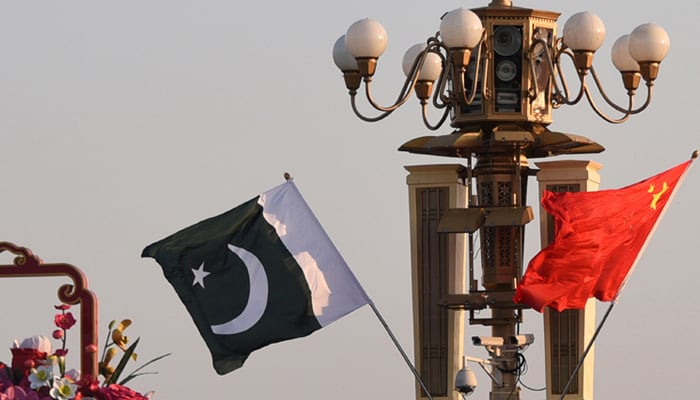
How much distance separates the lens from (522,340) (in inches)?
779

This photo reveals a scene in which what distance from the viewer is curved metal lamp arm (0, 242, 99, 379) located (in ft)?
37.2

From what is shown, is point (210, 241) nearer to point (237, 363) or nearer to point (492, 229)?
point (237, 363)

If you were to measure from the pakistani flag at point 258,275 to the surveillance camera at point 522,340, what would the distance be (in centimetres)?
189

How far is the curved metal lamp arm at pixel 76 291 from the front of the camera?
11328mm

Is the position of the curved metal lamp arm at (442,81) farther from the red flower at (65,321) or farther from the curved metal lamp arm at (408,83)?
the red flower at (65,321)

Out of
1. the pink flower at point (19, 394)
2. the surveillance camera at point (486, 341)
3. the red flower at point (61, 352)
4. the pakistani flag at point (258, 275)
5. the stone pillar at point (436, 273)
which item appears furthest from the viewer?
the stone pillar at point (436, 273)

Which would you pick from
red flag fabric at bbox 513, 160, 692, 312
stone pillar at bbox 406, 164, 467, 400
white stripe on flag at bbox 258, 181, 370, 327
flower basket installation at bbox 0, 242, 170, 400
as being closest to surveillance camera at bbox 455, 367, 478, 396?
stone pillar at bbox 406, 164, 467, 400

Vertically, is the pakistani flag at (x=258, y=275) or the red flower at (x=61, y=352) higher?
the red flower at (x=61, y=352)

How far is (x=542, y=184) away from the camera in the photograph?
65.3 feet

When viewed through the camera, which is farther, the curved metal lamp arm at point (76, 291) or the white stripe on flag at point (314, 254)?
the white stripe on flag at point (314, 254)

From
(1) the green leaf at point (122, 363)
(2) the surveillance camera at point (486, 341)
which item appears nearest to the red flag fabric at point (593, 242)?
(2) the surveillance camera at point (486, 341)

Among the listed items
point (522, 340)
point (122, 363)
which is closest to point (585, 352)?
point (522, 340)

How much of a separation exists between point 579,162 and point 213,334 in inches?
162

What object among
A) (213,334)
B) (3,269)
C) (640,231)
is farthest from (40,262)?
(640,231)
